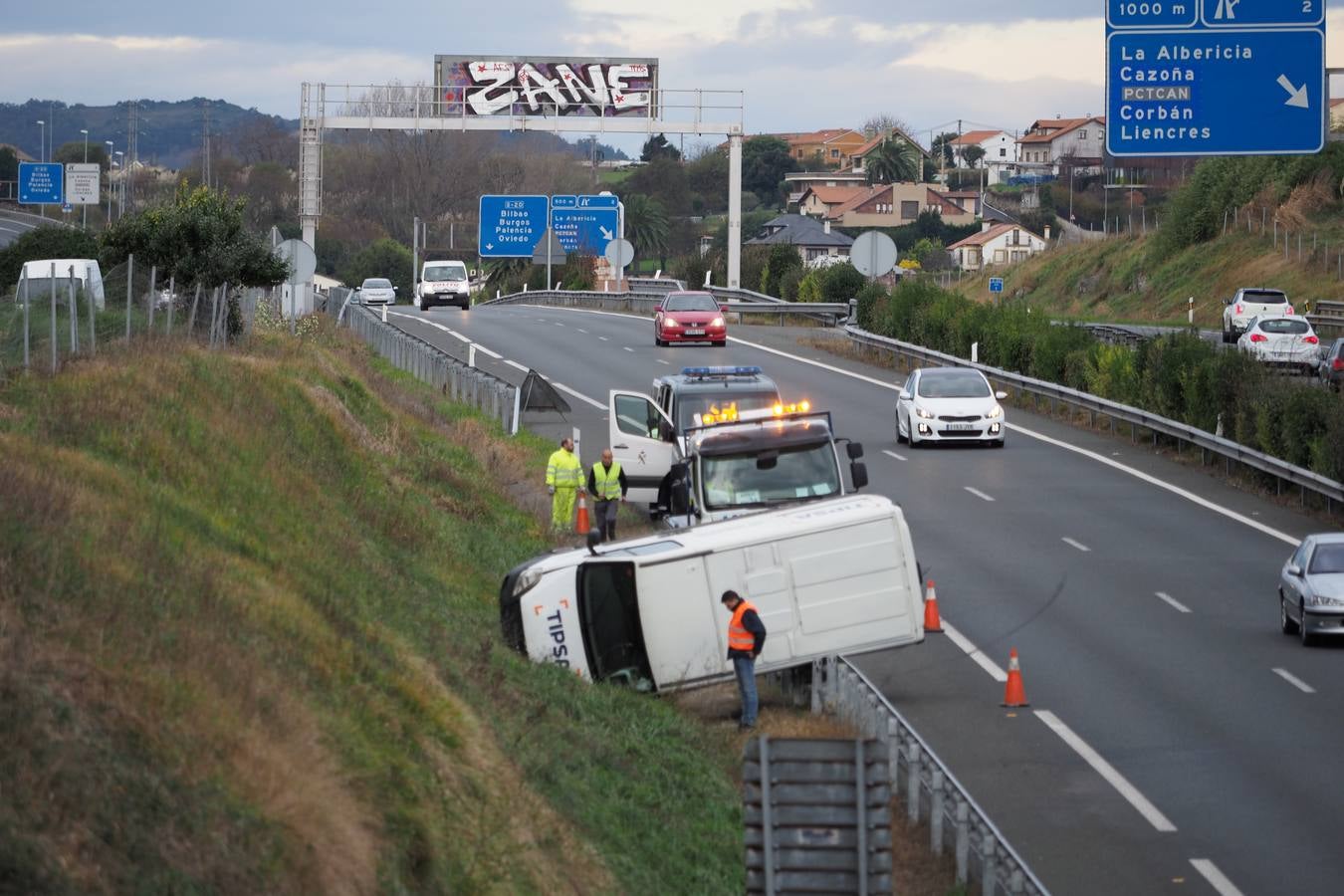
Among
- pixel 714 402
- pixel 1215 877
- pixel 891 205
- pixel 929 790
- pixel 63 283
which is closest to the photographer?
pixel 1215 877

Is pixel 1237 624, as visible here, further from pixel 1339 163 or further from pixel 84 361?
pixel 1339 163

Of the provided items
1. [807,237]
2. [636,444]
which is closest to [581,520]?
[636,444]

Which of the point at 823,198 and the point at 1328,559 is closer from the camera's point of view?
the point at 1328,559

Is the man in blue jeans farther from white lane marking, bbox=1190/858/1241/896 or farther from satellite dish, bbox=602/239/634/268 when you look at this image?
satellite dish, bbox=602/239/634/268

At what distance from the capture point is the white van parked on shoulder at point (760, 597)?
17.0 metres

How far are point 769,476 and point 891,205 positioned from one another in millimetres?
144640

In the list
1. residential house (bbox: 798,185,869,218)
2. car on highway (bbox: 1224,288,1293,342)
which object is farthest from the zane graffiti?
residential house (bbox: 798,185,869,218)

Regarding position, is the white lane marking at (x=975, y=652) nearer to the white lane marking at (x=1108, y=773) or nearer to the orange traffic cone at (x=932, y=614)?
the orange traffic cone at (x=932, y=614)

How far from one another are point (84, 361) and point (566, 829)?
10.4 meters

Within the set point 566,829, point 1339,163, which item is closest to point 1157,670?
point 566,829

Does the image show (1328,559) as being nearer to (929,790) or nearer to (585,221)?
(929,790)

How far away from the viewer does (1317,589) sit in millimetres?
19797

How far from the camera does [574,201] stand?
80.5m

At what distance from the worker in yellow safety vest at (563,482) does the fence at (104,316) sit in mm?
5186
